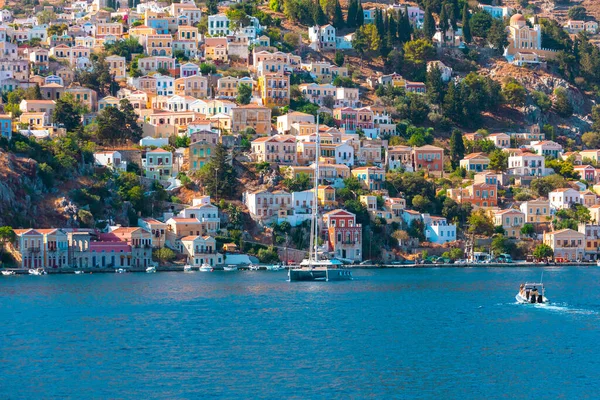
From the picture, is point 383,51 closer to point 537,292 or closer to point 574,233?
point 574,233

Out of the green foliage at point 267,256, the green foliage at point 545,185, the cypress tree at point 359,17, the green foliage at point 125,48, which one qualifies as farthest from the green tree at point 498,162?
the green foliage at point 125,48

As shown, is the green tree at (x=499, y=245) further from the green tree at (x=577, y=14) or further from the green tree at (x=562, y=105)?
the green tree at (x=577, y=14)

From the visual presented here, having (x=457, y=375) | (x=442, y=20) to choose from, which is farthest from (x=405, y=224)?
(x=457, y=375)

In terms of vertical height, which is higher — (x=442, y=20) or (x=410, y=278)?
(x=442, y=20)

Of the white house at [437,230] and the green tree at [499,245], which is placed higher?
the white house at [437,230]

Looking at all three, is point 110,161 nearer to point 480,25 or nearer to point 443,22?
point 443,22

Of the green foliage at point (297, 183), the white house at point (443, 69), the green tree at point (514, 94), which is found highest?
the white house at point (443, 69)

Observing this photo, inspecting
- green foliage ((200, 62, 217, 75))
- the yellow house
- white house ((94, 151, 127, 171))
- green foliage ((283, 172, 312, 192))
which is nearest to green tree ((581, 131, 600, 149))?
the yellow house
